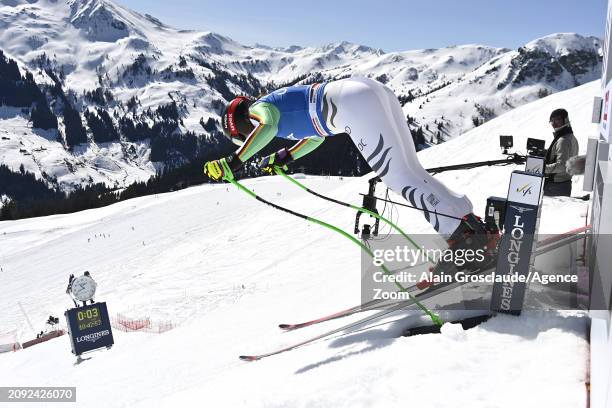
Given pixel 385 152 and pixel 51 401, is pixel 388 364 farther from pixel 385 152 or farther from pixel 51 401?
pixel 51 401

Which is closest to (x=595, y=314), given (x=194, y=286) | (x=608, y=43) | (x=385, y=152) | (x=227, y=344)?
(x=385, y=152)

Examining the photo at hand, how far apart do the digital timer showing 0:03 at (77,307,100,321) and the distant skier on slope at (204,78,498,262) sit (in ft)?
24.7

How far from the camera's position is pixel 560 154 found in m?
8.02

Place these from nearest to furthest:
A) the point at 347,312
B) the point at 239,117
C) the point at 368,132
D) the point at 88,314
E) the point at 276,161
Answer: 1. the point at 368,132
2. the point at 347,312
3. the point at 239,117
4. the point at 276,161
5. the point at 88,314

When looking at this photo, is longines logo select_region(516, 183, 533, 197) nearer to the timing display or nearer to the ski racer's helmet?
the ski racer's helmet

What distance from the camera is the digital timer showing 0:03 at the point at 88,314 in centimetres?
1131

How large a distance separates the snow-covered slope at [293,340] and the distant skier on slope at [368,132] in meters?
1.02

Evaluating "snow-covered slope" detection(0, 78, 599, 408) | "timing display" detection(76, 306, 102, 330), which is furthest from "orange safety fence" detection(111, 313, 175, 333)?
"timing display" detection(76, 306, 102, 330)

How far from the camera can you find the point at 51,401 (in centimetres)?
685

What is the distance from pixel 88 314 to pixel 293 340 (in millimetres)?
7681

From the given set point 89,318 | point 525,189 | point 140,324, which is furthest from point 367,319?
point 140,324

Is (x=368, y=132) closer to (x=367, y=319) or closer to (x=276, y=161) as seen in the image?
(x=276, y=161)

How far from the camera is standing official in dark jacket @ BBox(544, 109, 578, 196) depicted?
Answer: 796 cm

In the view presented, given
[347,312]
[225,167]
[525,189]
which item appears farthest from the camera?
[347,312]
